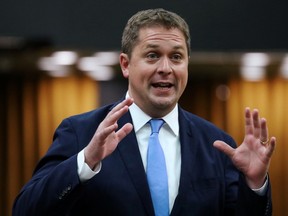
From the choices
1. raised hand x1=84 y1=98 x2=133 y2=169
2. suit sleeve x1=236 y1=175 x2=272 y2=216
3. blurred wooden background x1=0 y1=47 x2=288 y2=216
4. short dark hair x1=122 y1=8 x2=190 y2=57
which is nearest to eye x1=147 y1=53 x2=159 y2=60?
short dark hair x1=122 y1=8 x2=190 y2=57

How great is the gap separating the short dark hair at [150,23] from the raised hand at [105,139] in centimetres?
49

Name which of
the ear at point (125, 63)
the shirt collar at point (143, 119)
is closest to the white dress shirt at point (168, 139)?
the shirt collar at point (143, 119)

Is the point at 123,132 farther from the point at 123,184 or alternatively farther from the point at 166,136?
the point at 166,136

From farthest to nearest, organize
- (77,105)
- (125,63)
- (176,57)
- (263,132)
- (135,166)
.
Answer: (77,105)
(125,63)
(176,57)
(135,166)
(263,132)

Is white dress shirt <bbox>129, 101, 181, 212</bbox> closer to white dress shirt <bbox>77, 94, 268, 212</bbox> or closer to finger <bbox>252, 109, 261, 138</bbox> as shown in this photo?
white dress shirt <bbox>77, 94, 268, 212</bbox>

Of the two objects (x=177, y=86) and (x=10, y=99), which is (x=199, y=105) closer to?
(x=10, y=99)

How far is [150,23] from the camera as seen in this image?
10.3 ft

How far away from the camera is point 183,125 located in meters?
3.13

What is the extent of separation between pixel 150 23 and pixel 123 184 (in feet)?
2.27

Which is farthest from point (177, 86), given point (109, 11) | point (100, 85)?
point (100, 85)

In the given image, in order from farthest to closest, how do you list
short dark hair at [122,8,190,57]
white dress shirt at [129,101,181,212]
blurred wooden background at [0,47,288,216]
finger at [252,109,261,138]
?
blurred wooden background at [0,47,288,216], short dark hair at [122,8,190,57], white dress shirt at [129,101,181,212], finger at [252,109,261,138]

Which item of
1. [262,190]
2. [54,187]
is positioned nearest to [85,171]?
[54,187]

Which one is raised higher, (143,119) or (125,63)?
(125,63)

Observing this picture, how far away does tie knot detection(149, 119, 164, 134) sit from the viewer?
10.1ft
